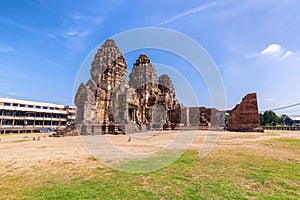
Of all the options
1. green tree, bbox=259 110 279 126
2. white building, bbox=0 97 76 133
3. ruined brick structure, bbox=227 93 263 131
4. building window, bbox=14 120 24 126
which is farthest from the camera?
green tree, bbox=259 110 279 126

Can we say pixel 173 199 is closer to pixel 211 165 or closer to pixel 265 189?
pixel 265 189

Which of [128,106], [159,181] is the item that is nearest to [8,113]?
[128,106]

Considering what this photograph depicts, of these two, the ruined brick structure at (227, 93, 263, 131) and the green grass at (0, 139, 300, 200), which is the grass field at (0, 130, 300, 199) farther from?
the ruined brick structure at (227, 93, 263, 131)

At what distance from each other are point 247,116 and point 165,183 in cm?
3478

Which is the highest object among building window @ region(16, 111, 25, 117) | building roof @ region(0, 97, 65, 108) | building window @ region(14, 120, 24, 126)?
building roof @ region(0, 97, 65, 108)

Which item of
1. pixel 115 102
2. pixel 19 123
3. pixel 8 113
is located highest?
pixel 115 102

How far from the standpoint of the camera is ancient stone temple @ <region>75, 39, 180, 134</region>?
2770 cm

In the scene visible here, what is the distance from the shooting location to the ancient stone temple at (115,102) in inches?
1091

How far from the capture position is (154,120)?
46.1 metres

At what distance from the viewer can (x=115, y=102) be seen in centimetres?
3169

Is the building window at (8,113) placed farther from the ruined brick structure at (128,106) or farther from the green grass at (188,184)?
the green grass at (188,184)

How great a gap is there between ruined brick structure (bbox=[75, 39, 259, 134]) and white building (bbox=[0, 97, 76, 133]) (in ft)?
48.8

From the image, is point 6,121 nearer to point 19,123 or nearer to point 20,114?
point 19,123

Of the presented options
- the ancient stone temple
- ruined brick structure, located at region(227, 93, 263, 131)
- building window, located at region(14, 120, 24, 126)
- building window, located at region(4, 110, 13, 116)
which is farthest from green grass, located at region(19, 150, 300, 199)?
building window, located at region(14, 120, 24, 126)
